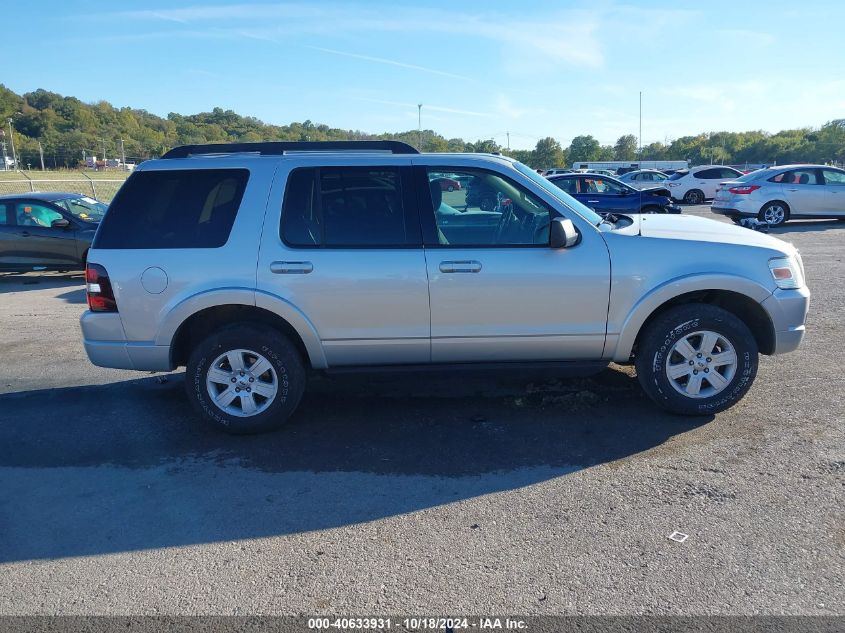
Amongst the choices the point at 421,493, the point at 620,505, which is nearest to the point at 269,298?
the point at 421,493

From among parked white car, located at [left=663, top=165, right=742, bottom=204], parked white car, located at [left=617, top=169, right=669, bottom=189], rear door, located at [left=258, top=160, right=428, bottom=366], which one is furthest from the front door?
parked white car, located at [left=617, top=169, right=669, bottom=189]

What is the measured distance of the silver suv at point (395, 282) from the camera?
4.97 m

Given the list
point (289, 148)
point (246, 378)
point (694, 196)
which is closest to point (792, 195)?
point (694, 196)

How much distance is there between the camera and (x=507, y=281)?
495cm

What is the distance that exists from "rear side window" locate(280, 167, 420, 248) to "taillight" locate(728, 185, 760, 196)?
1605 cm

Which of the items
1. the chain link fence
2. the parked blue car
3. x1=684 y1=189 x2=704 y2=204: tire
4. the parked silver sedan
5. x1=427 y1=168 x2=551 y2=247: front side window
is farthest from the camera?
x1=684 y1=189 x2=704 y2=204: tire

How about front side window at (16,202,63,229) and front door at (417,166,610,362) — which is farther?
front side window at (16,202,63,229)

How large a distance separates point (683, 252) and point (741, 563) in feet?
7.67

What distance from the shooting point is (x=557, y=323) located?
199 inches

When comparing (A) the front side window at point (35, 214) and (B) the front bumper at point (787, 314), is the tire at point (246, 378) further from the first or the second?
(A) the front side window at point (35, 214)

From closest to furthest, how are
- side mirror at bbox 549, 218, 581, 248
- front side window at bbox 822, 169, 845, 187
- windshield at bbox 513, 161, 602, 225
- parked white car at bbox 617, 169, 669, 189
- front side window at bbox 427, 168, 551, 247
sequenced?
side mirror at bbox 549, 218, 581, 248
front side window at bbox 427, 168, 551, 247
windshield at bbox 513, 161, 602, 225
front side window at bbox 822, 169, 845, 187
parked white car at bbox 617, 169, 669, 189

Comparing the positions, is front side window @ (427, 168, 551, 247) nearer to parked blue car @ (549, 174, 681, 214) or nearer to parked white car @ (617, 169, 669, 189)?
parked blue car @ (549, 174, 681, 214)

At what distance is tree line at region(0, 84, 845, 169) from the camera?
19906mm

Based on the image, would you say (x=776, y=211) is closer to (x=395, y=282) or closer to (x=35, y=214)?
(x=395, y=282)
